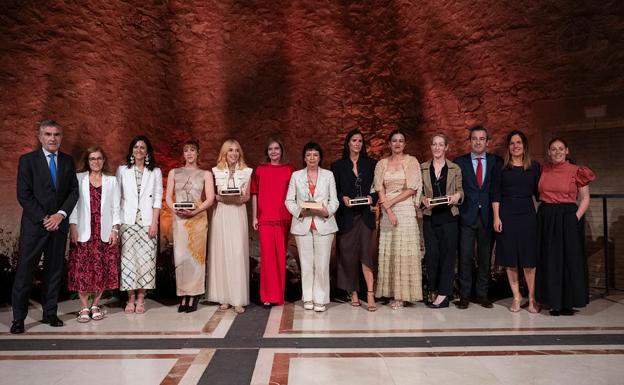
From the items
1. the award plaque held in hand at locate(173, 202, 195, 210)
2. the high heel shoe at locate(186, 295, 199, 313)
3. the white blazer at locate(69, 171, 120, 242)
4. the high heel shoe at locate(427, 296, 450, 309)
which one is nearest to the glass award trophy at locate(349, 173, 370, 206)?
the high heel shoe at locate(427, 296, 450, 309)

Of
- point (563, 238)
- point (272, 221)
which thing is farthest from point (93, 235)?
point (563, 238)

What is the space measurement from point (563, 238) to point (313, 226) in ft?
7.97

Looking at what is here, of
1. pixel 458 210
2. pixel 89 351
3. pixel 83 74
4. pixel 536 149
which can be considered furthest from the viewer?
pixel 83 74

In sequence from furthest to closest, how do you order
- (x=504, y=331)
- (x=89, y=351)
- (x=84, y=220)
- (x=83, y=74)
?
(x=83, y=74) < (x=84, y=220) < (x=504, y=331) < (x=89, y=351)

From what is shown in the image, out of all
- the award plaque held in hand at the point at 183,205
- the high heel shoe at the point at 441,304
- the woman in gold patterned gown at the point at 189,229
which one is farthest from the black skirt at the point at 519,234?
the award plaque held in hand at the point at 183,205

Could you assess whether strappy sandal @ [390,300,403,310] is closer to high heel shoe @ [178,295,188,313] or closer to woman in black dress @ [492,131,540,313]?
woman in black dress @ [492,131,540,313]

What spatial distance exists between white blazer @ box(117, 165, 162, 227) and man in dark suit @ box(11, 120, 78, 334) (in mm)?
487

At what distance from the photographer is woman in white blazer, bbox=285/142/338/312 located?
516 cm

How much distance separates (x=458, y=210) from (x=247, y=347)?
2607 millimetres

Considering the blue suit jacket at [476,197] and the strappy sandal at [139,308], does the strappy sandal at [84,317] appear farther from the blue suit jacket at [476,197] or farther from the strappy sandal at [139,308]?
the blue suit jacket at [476,197]

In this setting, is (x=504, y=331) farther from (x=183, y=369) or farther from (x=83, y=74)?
(x=83, y=74)

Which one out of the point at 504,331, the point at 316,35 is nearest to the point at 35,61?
the point at 316,35

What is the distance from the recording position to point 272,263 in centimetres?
532

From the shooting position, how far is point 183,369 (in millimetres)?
3447
